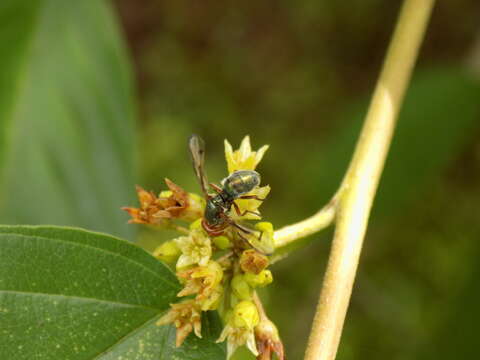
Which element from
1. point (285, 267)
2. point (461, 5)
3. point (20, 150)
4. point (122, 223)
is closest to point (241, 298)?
point (122, 223)

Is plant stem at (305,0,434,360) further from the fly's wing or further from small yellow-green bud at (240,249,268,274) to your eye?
the fly's wing

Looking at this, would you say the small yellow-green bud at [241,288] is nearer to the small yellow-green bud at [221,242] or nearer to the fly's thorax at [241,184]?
the small yellow-green bud at [221,242]

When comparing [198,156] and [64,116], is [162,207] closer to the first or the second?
[198,156]

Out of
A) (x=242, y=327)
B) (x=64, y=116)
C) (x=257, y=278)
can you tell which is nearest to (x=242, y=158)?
(x=257, y=278)

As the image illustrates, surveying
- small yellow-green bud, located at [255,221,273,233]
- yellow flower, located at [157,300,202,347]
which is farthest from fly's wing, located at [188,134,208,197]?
yellow flower, located at [157,300,202,347]

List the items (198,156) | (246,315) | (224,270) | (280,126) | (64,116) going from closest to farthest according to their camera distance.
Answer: (246,315), (224,270), (198,156), (64,116), (280,126)
